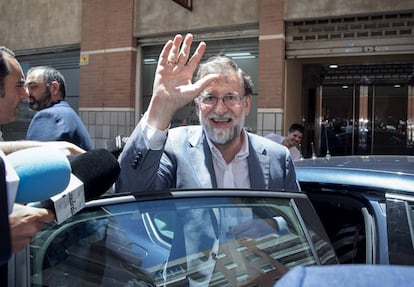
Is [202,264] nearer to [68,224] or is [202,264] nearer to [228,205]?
[228,205]

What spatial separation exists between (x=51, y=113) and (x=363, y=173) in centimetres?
233

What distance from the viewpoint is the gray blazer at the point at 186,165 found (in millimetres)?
1948

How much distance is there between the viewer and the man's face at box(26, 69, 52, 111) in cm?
366

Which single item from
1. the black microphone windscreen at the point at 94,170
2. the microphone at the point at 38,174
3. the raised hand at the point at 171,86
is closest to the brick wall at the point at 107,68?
the raised hand at the point at 171,86

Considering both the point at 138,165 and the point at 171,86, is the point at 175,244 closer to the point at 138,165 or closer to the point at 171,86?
the point at 138,165

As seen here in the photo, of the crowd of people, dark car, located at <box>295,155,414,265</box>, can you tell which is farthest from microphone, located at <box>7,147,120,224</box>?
dark car, located at <box>295,155,414,265</box>

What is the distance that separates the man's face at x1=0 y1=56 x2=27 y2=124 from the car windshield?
0.77m

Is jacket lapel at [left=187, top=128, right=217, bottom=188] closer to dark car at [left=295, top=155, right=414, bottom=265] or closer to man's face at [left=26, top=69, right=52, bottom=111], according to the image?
dark car at [left=295, top=155, right=414, bottom=265]

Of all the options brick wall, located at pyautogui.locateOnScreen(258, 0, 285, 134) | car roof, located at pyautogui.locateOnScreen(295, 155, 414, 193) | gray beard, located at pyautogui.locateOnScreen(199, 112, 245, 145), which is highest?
brick wall, located at pyautogui.locateOnScreen(258, 0, 285, 134)

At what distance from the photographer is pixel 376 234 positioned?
2172 millimetres

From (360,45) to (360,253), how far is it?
606 cm

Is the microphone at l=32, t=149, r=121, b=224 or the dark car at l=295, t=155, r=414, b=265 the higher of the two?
the microphone at l=32, t=149, r=121, b=224

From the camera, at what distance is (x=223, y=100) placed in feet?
7.72

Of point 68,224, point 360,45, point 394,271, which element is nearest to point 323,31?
point 360,45
